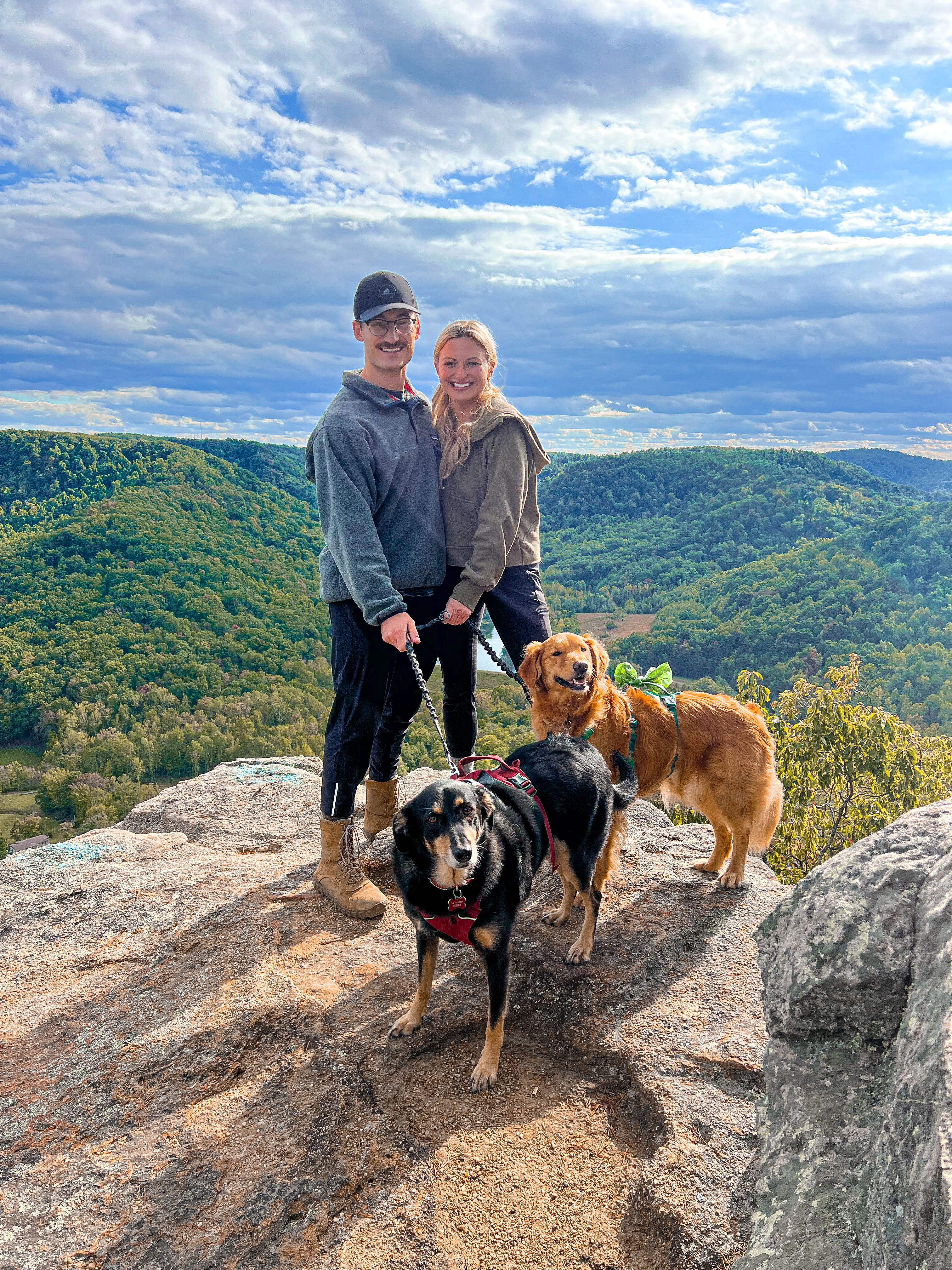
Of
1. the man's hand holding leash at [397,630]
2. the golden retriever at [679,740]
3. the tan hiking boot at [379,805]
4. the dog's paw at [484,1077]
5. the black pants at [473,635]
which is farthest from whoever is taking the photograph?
the tan hiking boot at [379,805]

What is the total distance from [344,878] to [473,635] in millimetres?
1939

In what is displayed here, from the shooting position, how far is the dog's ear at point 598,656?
4930 mm

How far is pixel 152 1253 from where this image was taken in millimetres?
2734

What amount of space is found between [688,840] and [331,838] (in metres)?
3.03

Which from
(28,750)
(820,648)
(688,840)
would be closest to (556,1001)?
(688,840)

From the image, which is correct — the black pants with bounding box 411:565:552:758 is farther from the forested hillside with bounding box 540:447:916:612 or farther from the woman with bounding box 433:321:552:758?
the forested hillside with bounding box 540:447:916:612

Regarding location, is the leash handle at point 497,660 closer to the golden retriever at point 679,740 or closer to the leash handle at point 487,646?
the leash handle at point 487,646

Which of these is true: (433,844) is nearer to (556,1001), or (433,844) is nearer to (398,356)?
(556,1001)

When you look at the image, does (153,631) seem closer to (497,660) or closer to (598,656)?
(497,660)

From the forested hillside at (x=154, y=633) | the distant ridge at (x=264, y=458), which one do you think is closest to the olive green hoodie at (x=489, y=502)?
the forested hillside at (x=154, y=633)

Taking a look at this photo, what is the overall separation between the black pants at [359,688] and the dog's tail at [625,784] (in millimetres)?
1462

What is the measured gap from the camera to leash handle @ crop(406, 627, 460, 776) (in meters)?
4.27

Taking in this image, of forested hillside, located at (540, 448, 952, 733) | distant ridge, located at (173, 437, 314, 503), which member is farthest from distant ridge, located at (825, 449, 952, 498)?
distant ridge, located at (173, 437, 314, 503)

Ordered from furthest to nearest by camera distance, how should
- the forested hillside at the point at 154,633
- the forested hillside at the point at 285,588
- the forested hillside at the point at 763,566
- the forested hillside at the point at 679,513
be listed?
the forested hillside at the point at 679,513, the forested hillside at the point at 154,633, the forested hillside at the point at 285,588, the forested hillside at the point at 763,566
